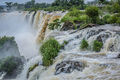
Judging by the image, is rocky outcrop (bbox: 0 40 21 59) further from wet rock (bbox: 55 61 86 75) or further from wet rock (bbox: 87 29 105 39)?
wet rock (bbox: 55 61 86 75)

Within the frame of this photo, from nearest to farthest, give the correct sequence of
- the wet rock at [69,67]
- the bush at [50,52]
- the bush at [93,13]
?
the wet rock at [69,67], the bush at [50,52], the bush at [93,13]

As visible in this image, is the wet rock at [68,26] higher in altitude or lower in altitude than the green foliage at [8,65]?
higher

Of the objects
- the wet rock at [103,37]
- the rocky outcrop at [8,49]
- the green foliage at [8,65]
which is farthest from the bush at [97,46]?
the rocky outcrop at [8,49]

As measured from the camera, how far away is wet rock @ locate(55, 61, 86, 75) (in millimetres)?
10836

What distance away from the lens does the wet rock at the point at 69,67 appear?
35.6ft

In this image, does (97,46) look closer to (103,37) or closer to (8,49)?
(103,37)

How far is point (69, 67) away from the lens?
11.1 metres

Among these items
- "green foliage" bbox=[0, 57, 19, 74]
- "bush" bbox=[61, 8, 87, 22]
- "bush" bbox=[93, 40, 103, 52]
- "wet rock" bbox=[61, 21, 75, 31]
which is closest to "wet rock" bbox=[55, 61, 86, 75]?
"bush" bbox=[93, 40, 103, 52]

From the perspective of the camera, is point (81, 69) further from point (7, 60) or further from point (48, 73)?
point (7, 60)

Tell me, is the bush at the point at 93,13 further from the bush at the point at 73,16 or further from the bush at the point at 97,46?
the bush at the point at 97,46

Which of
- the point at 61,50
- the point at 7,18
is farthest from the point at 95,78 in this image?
the point at 7,18

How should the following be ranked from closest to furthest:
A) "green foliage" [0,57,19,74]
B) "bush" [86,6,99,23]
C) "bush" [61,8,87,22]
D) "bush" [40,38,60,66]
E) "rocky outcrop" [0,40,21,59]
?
1. "bush" [40,38,60,66]
2. "green foliage" [0,57,19,74]
3. "bush" [86,6,99,23]
4. "rocky outcrop" [0,40,21,59]
5. "bush" [61,8,87,22]

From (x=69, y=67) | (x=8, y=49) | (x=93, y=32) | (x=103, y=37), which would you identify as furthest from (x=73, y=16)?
(x=69, y=67)

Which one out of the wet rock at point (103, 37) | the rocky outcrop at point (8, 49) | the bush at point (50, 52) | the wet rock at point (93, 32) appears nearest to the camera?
the bush at point (50, 52)
